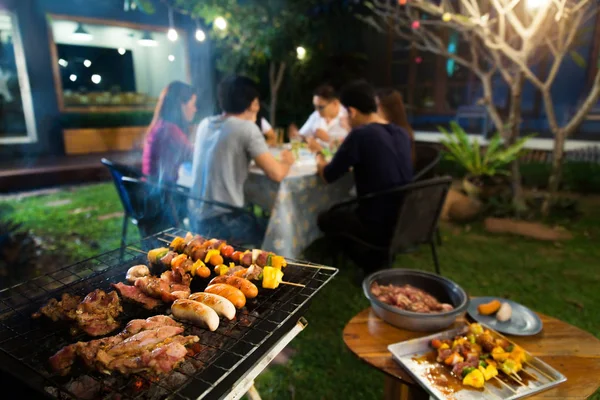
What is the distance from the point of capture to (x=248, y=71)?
10133mm

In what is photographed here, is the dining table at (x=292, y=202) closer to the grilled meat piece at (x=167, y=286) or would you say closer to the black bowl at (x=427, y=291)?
the black bowl at (x=427, y=291)

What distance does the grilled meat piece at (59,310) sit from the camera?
154 cm

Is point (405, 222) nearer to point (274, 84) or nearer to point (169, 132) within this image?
point (169, 132)

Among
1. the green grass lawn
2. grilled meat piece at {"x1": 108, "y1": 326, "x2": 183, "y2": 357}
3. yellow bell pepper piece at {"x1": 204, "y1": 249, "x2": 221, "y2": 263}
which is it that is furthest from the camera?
the green grass lawn

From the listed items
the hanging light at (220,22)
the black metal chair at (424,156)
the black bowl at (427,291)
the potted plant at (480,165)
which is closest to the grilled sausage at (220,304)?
the black bowl at (427,291)

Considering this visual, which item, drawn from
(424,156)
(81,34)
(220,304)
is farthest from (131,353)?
(81,34)

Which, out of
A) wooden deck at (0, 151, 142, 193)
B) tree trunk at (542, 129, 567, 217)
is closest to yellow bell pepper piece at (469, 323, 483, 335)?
tree trunk at (542, 129, 567, 217)

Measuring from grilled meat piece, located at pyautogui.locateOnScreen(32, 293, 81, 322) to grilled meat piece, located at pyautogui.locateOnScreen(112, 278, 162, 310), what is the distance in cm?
18

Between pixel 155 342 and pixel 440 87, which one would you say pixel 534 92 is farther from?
pixel 155 342

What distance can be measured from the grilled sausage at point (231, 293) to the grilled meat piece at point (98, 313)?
402 millimetres

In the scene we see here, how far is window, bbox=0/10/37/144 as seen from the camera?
8.77 metres

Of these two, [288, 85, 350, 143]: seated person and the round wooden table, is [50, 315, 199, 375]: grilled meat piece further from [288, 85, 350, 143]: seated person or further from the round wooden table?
[288, 85, 350, 143]: seated person

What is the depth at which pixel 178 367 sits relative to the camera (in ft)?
4.43

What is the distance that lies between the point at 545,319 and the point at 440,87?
9.43 m
